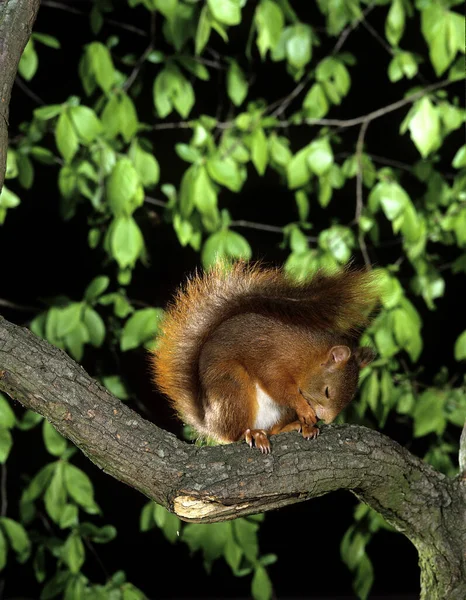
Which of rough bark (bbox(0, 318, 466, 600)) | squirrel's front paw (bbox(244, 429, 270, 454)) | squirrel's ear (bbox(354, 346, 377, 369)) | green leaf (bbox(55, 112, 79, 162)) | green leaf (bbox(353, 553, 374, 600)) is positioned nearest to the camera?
rough bark (bbox(0, 318, 466, 600))

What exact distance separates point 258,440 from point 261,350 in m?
0.22

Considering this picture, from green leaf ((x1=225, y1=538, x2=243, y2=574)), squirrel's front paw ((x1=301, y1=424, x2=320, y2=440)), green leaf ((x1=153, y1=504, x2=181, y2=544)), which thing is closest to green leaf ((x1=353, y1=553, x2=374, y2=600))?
green leaf ((x1=225, y1=538, x2=243, y2=574))

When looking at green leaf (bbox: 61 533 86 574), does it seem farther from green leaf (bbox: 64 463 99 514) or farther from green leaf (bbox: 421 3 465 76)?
green leaf (bbox: 421 3 465 76)

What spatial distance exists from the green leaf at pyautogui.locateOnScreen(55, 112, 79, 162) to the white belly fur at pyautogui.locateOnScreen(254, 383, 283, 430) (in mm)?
833

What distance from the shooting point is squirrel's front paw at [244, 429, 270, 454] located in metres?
1.30

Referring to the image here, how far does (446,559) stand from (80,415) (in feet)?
2.18

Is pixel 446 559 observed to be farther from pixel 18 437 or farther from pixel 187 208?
pixel 18 437

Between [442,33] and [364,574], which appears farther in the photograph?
[364,574]

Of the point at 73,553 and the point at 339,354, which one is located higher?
the point at 339,354

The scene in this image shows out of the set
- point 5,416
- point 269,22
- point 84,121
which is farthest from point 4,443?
point 269,22

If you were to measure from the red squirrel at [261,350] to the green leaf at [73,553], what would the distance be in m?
0.70

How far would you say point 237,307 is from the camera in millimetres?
1626

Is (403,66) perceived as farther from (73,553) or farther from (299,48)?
(73,553)

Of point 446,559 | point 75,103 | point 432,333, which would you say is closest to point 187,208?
point 75,103
